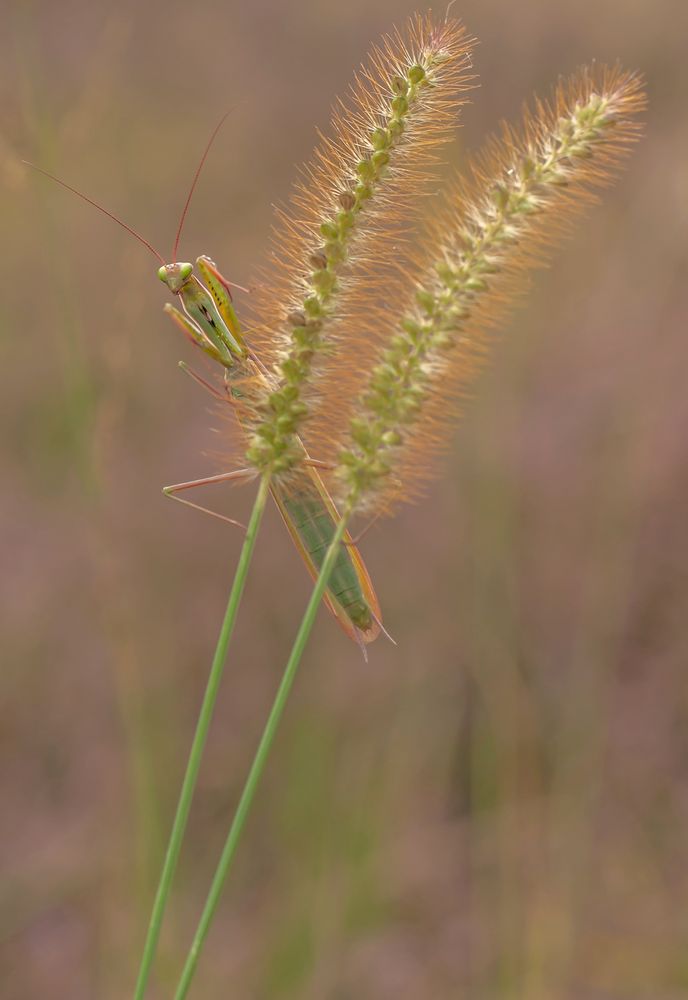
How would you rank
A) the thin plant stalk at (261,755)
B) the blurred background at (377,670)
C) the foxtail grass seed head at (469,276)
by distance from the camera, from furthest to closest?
1. the blurred background at (377,670)
2. the foxtail grass seed head at (469,276)
3. the thin plant stalk at (261,755)

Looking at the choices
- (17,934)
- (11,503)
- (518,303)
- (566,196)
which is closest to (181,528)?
(11,503)

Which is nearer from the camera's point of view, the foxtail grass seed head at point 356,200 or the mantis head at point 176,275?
the foxtail grass seed head at point 356,200

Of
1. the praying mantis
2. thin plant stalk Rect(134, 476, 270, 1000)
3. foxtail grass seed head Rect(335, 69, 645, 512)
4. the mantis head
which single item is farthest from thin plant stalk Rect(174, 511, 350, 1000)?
the mantis head

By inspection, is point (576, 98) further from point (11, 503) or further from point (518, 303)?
point (11, 503)

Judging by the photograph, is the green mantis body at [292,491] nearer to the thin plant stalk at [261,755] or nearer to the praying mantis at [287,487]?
the praying mantis at [287,487]

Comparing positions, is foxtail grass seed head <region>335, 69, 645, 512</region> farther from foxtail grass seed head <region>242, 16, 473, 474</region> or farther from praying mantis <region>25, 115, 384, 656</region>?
praying mantis <region>25, 115, 384, 656</region>

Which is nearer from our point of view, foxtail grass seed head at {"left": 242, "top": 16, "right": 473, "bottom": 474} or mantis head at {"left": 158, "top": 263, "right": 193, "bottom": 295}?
foxtail grass seed head at {"left": 242, "top": 16, "right": 473, "bottom": 474}

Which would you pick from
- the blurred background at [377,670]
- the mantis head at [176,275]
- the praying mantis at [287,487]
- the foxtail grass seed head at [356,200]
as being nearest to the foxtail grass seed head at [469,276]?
the foxtail grass seed head at [356,200]
